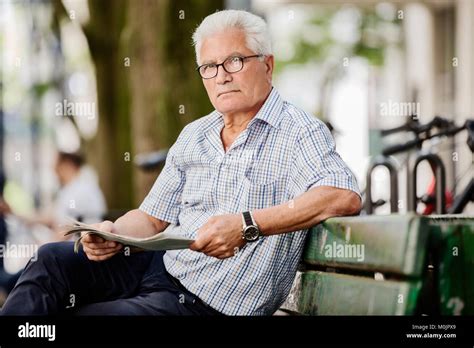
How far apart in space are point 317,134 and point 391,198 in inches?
42.1

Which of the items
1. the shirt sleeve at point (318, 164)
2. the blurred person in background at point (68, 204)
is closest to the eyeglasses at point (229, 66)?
the shirt sleeve at point (318, 164)

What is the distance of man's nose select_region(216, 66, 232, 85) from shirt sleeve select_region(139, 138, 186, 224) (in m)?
0.32

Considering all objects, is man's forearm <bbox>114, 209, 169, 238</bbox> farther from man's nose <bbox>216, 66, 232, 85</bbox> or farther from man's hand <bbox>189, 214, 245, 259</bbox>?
man's nose <bbox>216, 66, 232, 85</bbox>

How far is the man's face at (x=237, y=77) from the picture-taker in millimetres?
3590

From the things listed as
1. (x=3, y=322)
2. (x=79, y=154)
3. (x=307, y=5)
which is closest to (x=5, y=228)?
(x=3, y=322)

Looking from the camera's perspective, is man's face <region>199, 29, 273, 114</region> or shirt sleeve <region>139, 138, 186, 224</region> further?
shirt sleeve <region>139, 138, 186, 224</region>

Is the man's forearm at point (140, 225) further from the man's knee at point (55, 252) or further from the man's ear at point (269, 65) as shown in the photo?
the man's ear at point (269, 65)

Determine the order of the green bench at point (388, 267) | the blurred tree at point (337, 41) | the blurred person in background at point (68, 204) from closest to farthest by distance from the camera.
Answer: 1. the green bench at point (388, 267)
2. the blurred person in background at point (68, 204)
3. the blurred tree at point (337, 41)

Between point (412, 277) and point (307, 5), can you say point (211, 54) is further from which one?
point (307, 5)

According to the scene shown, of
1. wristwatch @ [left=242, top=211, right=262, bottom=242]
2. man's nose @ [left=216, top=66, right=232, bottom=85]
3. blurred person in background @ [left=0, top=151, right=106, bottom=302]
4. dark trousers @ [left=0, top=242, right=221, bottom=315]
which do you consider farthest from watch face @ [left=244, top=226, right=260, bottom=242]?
blurred person in background @ [left=0, top=151, right=106, bottom=302]

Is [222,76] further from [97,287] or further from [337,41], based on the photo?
[337,41]

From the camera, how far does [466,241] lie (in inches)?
124

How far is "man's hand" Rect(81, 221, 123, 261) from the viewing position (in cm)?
352

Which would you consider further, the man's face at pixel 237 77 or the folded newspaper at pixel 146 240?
the man's face at pixel 237 77
